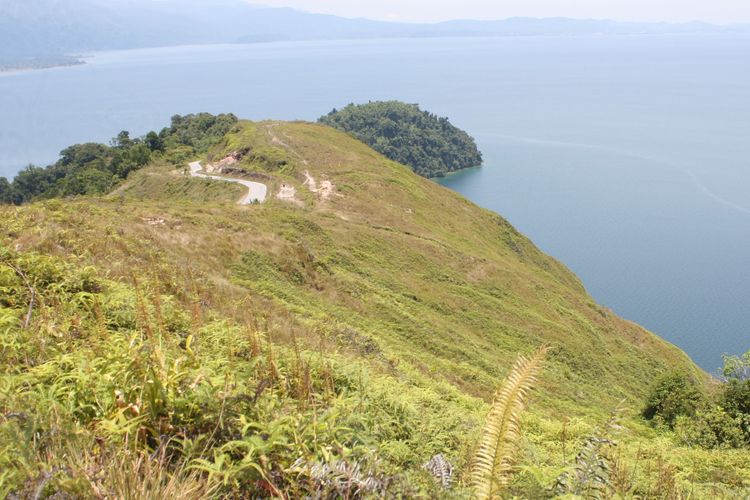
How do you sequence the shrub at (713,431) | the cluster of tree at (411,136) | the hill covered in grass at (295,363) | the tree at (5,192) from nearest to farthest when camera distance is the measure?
the hill covered in grass at (295,363)
the shrub at (713,431)
the tree at (5,192)
the cluster of tree at (411,136)

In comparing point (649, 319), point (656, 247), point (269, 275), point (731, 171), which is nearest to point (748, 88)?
point (731, 171)

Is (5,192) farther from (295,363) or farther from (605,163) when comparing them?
(605,163)

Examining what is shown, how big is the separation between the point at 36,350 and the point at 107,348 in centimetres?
55

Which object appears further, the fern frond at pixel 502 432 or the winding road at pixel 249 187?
the winding road at pixel 249 187

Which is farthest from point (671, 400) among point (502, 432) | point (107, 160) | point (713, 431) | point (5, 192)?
point (5, 192)

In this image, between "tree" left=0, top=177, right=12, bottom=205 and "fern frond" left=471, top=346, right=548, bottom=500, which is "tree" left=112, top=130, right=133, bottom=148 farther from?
"fern frond" left=471, top=346, right=548, bottom=500

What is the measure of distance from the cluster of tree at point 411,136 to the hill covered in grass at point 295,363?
80155mm

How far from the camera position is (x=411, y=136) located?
116438 millimetres

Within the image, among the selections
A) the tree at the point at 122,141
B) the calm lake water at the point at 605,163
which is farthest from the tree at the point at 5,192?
the calm lake water at the point at 605,163

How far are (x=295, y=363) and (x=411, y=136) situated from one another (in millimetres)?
115327

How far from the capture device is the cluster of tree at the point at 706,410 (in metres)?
12.6

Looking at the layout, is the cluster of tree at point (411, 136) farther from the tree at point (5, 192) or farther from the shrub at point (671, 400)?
the shrub at point (671, 400)

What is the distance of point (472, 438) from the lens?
4.97 meters

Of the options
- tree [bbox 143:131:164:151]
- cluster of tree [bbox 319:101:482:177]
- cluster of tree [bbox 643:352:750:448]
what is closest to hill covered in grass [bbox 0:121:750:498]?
cluster of tree [bbox 643:352:750:448]
